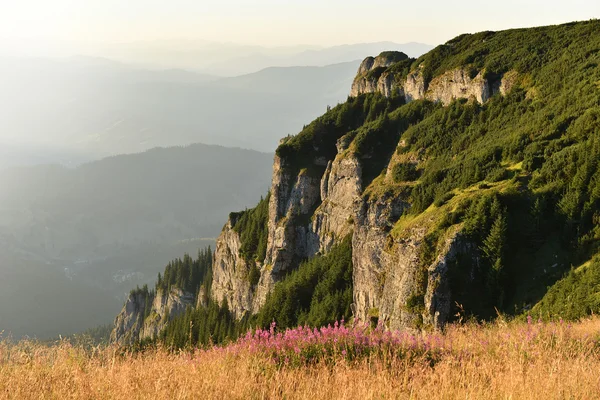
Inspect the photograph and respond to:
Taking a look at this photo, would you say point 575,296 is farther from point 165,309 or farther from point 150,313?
point 150,313

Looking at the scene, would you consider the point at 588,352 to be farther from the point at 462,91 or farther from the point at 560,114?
the point at 462,91

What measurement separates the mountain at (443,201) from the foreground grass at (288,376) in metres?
1.89

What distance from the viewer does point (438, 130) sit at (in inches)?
2753

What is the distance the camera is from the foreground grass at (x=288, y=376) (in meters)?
5.54

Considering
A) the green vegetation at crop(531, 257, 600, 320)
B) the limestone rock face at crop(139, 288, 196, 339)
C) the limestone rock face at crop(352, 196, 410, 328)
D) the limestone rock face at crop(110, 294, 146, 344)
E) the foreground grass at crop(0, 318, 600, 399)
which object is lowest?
the limestone rock face at crop(110, 294, 146, 344)

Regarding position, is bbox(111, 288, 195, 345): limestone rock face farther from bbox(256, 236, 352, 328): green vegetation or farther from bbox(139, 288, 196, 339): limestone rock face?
bbox(256, 236, 352, 328): green vegetation

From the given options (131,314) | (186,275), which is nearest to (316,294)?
(186,275)

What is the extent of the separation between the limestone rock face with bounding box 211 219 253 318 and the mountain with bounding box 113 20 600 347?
714mm

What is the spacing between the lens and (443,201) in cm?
4219

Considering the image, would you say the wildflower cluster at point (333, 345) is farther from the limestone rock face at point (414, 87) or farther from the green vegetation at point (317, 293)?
the limestone rock face at point (414, 87)

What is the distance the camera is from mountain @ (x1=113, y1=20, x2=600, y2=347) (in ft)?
98.6

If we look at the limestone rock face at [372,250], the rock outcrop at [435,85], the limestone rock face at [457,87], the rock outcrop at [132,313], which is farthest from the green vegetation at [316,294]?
the rock outcrop at [132,313]

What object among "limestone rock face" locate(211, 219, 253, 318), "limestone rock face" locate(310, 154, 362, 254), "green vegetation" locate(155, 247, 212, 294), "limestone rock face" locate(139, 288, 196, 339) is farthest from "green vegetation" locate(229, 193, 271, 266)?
"limestone rock face" locate(139, 288, 196, 339)

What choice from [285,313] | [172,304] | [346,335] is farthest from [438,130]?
[172,304]
